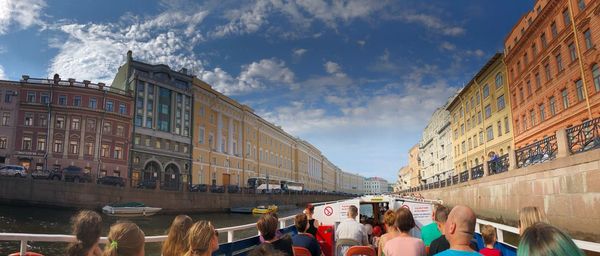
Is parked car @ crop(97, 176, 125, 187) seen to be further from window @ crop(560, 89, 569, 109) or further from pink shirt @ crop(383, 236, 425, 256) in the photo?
pink shirt @ crop(383, 236, 425, 256)

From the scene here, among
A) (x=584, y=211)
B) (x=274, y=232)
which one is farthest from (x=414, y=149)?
(x=274, y=232)

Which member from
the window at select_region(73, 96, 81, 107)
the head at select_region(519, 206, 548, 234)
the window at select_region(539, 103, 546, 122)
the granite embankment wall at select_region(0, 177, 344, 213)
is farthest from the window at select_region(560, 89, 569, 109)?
the window at select_region(73, 96, 81, 107)

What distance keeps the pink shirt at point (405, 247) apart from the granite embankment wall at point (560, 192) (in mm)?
11516

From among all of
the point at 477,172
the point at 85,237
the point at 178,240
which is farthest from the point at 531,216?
the point at 477,172

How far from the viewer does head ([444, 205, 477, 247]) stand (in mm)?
2543

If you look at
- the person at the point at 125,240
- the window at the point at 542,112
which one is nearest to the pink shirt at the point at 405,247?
the person at the point at 125,240

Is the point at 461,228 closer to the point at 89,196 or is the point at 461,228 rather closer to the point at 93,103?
the point at 89,196

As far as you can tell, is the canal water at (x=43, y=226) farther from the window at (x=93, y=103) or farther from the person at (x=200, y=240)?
the window at (x=93, y=103)

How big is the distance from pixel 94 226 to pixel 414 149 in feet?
361

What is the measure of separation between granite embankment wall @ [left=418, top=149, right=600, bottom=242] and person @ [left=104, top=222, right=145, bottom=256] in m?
14.2

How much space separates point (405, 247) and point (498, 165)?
23.3 meters

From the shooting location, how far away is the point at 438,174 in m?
69.6

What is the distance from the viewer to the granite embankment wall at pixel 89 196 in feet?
109

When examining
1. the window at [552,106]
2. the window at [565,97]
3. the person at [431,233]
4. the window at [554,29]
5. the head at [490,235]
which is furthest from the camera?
the window at [552,106]
